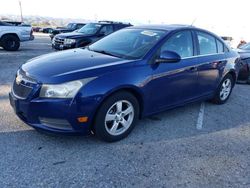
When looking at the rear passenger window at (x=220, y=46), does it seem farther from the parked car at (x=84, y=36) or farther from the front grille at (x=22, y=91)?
the parked car at (x=84, y=36)

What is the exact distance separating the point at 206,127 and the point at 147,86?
1.42 metres

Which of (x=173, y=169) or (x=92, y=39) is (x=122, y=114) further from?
(x=92, y=39)

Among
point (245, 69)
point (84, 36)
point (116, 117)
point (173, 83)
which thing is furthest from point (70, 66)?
point (84, 36)

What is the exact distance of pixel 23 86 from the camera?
12.3ft

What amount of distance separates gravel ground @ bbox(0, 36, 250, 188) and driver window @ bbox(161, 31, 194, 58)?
3.91 ft

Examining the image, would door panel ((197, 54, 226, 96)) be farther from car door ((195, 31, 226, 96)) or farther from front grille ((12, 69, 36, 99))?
front grille ((12, 69, 36, 99))

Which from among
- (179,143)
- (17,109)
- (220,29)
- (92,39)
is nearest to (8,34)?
(92,39)

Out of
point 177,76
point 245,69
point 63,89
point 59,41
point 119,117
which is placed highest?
point 63,89

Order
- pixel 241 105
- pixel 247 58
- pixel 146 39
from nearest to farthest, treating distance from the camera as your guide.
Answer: pixel 146 39 < pixel 241 105 < pixel 247 58

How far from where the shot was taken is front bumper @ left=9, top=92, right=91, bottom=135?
3463 mm

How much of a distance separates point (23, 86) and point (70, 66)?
26.2 inches

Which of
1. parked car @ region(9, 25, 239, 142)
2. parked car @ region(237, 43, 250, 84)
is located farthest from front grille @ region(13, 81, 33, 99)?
parked car @ region(237, 43, 250, 84)

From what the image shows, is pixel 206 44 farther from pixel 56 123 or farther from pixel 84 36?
pixel 84 36

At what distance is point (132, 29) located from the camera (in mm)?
5242
